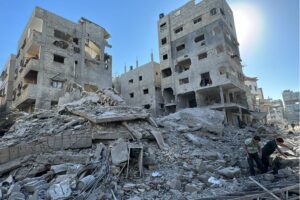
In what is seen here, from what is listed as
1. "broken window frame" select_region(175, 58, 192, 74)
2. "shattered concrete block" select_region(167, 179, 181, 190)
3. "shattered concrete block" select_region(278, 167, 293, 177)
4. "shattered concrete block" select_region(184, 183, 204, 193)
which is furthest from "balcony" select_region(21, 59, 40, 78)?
"shattered concrete block" select_region(278, 167, 293, 177)

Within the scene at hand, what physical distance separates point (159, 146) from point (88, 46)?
2212 centimetres

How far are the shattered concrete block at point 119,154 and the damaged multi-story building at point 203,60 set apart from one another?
689 inches

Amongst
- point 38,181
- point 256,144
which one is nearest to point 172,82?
point 256,144

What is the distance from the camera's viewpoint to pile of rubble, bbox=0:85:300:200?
4.86 m

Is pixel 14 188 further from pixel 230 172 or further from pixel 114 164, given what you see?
pixel 230 172

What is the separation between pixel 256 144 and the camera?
6.26 metres

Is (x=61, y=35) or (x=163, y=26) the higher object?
(x=163, y=26)

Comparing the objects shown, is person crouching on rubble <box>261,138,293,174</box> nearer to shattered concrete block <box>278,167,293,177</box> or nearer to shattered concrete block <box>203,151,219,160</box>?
shattered concrete block <box>278,167,293,177</box>

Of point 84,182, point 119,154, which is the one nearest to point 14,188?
point 84,182

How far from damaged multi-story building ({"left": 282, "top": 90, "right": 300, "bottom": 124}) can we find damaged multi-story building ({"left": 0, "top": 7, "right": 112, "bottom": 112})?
4392 cm

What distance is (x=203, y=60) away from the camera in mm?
23359

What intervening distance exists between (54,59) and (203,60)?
17847 millimetres

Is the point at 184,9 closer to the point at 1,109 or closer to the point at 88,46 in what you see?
the point at 88,46

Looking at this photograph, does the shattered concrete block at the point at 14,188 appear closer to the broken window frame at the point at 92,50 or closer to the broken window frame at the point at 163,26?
the broken window frame at the point at 92,50
